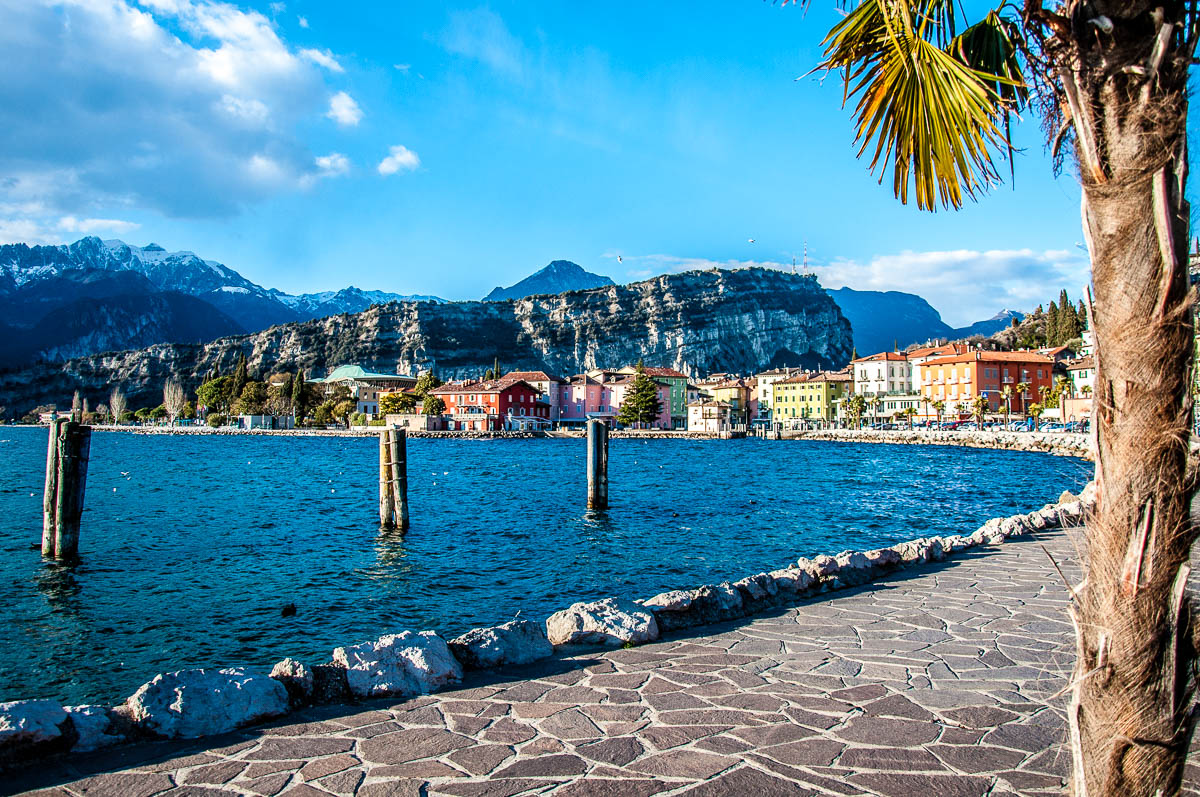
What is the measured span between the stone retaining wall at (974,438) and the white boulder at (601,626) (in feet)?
153

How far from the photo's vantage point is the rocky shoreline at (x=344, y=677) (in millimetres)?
4023

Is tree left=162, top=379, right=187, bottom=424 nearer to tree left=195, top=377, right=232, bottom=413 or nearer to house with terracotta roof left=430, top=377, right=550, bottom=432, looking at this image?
tree left=195, top=377, right=232, bottom=413

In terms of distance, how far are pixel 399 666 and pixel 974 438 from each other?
7963cm

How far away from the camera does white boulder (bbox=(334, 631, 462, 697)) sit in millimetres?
4824

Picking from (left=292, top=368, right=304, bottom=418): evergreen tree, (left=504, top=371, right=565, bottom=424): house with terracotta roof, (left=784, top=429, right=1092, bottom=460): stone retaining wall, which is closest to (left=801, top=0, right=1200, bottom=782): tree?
(left=784, top=429, right=1092, bottom=460): stone retaining wall

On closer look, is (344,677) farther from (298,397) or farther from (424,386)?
(298,397)

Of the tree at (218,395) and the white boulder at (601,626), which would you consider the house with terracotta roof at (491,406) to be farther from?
the white boulder at (601,626)

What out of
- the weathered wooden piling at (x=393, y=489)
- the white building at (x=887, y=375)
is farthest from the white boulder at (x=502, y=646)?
the white building at (x=887, y=375)

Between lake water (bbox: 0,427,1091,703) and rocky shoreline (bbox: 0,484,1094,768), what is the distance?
368 centimetres

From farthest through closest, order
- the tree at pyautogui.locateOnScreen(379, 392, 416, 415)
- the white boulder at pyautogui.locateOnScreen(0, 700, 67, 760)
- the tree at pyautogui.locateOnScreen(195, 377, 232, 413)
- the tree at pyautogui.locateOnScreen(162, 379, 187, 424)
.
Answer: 1. the tree at pyautogui.locateOnScreen(162, 379, 187, 424)
2. the tree at pyautogui.locateOnScreen(195, 377, 232, 413)
3. the tree at pyautogui.locateOnScreen(379, 392, 416, 415)
4. the white boulder at pyautogui.locateOnScreen(0, 700, 67, 760)

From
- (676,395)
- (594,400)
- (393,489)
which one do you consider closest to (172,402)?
(594,400)

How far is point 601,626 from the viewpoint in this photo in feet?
20.1

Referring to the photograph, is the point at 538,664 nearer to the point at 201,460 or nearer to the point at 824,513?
the point at 824,513

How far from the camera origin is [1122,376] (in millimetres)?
1983
